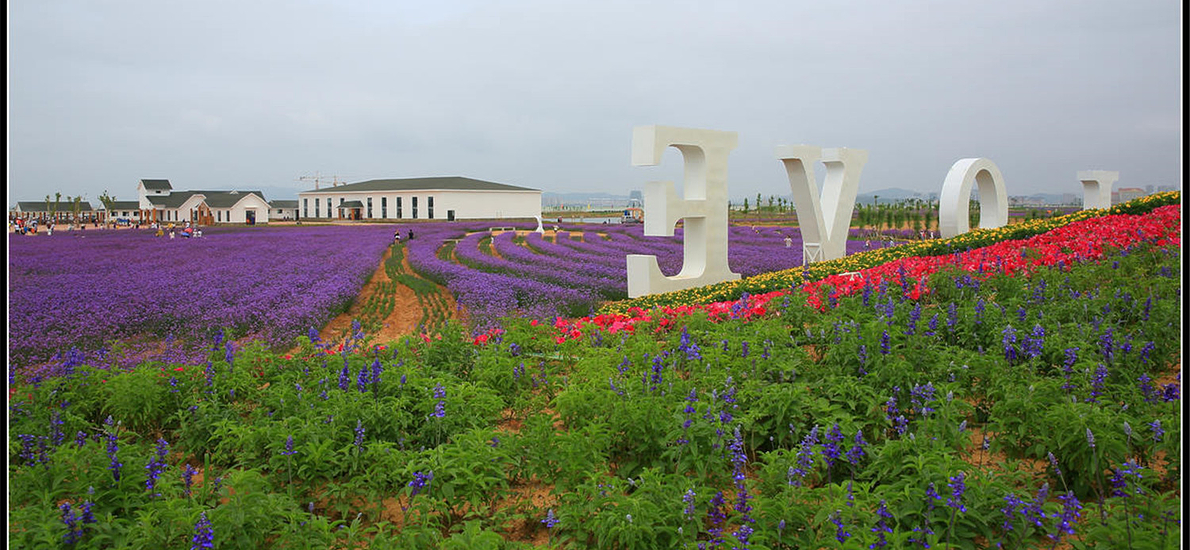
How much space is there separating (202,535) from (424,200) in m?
11.0

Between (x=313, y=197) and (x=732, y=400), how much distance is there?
973 cm

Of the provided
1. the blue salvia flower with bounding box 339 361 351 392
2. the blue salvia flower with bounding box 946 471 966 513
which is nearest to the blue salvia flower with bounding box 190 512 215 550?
the blue salvia flower with bounding box 339 361 351 392

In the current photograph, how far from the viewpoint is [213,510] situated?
2.37 metres

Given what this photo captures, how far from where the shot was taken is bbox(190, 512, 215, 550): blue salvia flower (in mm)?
2240

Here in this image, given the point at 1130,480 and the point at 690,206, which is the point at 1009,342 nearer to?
the point at 1130,480

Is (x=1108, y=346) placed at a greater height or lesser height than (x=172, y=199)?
lesser

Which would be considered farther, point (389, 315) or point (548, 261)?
point (548, 261)

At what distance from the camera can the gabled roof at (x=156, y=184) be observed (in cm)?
838

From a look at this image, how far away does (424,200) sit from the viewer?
12945mm

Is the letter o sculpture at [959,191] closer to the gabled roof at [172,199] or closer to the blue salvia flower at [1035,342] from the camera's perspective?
the blue salvia flower at [1035,342]

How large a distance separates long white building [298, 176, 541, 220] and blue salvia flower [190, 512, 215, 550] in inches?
389

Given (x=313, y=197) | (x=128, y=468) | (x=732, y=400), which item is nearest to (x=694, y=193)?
(x=313, y=197)

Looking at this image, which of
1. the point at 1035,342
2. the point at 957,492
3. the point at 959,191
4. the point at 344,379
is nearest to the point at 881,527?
the point at 957,492

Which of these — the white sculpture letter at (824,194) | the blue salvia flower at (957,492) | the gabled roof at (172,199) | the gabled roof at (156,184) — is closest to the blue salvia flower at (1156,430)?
the blue salvia flower at (957,492)
